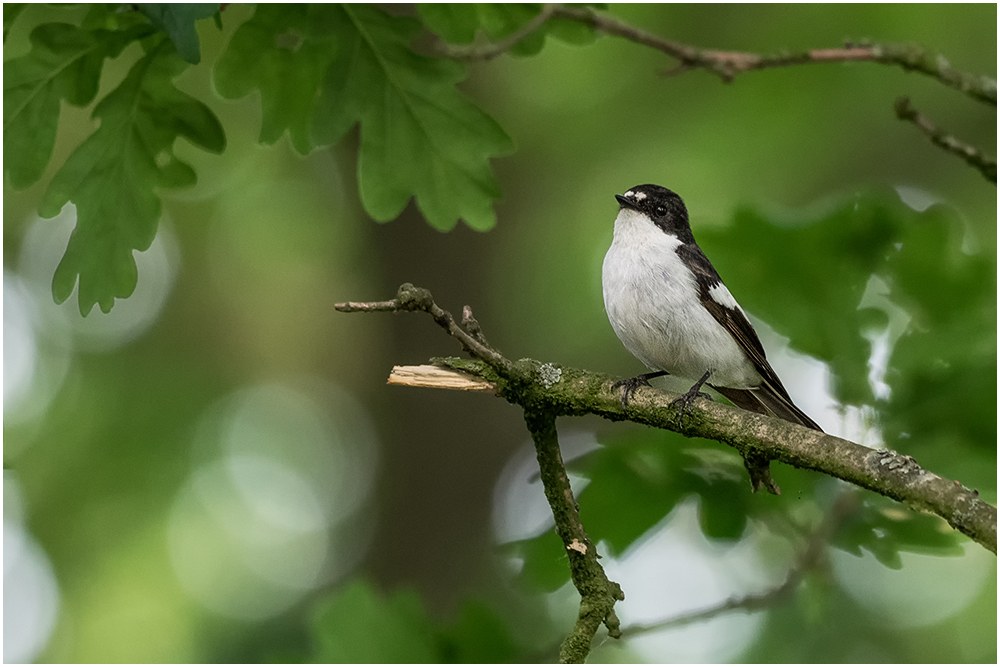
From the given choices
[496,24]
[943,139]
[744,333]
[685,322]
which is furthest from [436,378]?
[943,139]

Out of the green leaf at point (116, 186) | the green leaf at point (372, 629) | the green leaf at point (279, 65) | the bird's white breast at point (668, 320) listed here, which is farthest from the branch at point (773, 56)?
the green leaf at point (372, 629)

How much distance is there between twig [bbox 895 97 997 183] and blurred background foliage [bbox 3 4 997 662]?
45 centimetres

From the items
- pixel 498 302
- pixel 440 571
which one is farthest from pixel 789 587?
pixel 498 302

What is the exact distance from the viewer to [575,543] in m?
2.83

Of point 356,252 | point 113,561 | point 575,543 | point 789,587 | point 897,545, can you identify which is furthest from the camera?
point 113,561

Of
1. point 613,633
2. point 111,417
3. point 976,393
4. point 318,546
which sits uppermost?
point 976,393

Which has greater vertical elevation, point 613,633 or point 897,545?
point 613,633

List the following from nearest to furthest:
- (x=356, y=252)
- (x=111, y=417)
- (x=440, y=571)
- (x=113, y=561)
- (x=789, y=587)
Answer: (x=789, y=587) → (x=440, y=571) → (x=356, y=252) → (x=111, y=417) → (x=113, y=561)

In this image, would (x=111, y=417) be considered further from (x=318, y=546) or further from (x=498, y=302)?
(x=498, y=302)

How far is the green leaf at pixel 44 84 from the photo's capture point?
320cm

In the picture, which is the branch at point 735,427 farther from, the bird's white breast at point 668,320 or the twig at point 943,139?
the twig at point 943,139

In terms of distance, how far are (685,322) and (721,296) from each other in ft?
1.00

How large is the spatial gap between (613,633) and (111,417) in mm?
8513

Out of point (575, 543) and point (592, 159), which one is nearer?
point (575, 543)
